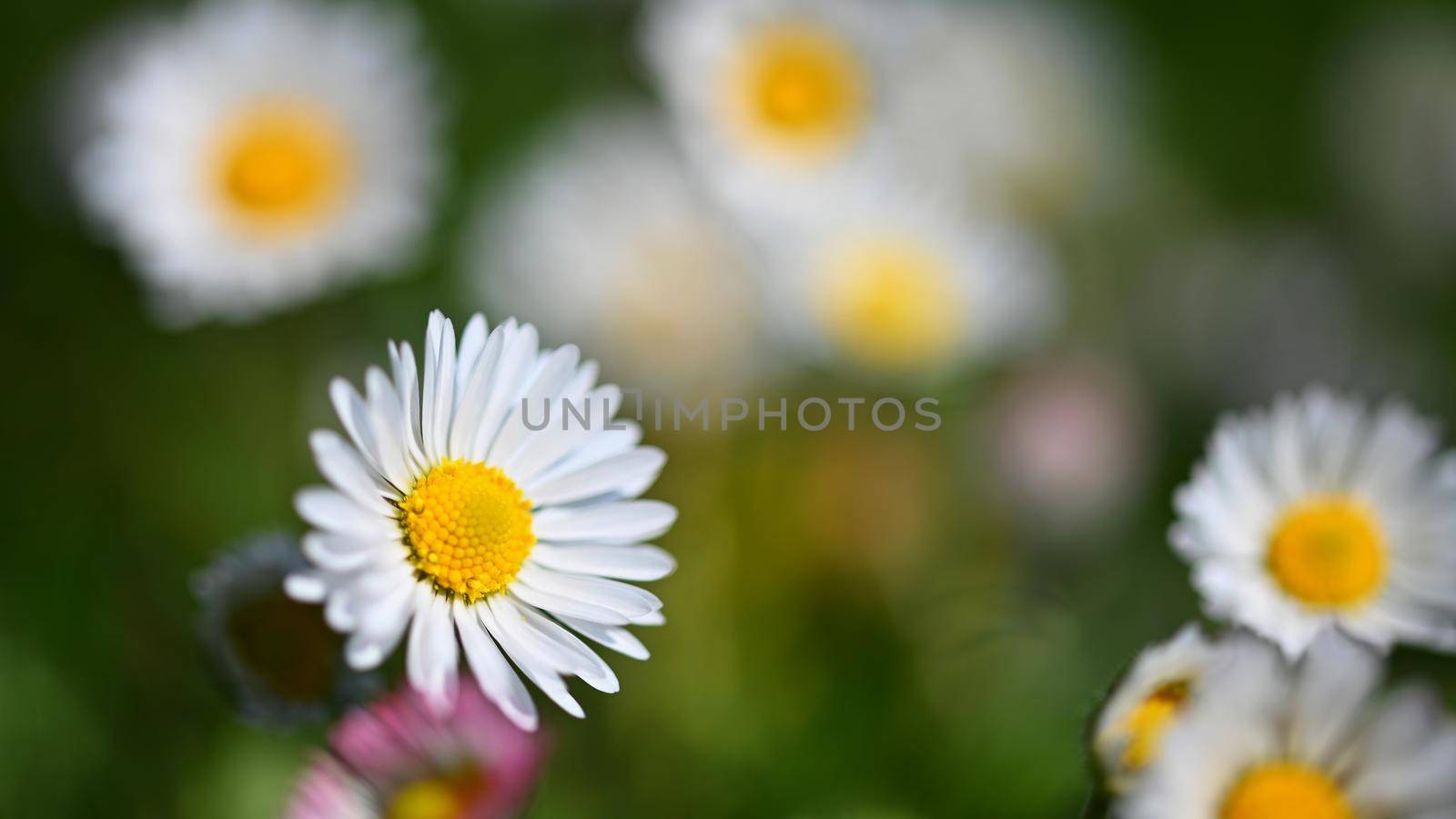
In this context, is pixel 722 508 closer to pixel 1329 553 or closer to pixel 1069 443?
pixel 1069 443

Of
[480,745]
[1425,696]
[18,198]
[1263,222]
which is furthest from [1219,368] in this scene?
[18,198]

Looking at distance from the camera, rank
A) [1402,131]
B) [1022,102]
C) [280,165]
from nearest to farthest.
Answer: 1. [280,165]
2. [1022,102]
3. [1402,131]

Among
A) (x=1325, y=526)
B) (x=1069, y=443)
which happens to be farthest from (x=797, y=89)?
(x=1325, y=526)

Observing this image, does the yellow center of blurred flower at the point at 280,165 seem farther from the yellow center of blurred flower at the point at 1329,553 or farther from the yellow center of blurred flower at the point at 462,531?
the yellow center of blurred flower at the point at 1329,553

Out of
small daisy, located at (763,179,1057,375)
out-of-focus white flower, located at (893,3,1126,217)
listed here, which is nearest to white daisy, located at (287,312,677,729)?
small daisy, located at (763,179,1057,375)

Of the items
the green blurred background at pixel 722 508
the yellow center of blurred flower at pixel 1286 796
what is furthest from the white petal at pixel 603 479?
the yellow center of blurred flower at pixel 1286 796
